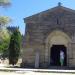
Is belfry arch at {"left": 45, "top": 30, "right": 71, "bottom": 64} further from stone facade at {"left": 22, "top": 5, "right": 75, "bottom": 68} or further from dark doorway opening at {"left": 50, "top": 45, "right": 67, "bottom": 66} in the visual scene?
dark doorway opening at {"left": 50, "top": 45, "right": 67, "bottom": 66}

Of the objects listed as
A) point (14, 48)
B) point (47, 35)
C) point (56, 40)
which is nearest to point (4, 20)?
point (47, 35)

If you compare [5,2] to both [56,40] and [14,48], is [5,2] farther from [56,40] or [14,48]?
[14,48]

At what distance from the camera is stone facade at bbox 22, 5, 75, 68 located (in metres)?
26.6

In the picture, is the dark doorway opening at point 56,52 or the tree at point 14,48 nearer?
the dark doorway opening at point 56,52

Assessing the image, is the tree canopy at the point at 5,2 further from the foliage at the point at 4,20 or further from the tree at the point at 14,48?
the tree at the point at 14,48

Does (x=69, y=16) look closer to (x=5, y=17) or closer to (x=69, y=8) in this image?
(x=69, y=8)

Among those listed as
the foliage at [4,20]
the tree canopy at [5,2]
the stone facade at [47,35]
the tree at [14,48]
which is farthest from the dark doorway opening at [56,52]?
the tree canopy at [5,2]

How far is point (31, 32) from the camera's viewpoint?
91.1 ft

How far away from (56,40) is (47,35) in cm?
118

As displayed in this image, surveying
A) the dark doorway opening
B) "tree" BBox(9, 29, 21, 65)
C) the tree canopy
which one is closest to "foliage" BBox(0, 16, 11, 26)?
the tree canopy

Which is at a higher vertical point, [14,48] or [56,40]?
[56,40]

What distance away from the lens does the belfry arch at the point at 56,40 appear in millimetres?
26703

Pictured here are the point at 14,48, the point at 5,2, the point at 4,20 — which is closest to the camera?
the point at 5,2

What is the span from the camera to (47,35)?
27.1 meters
